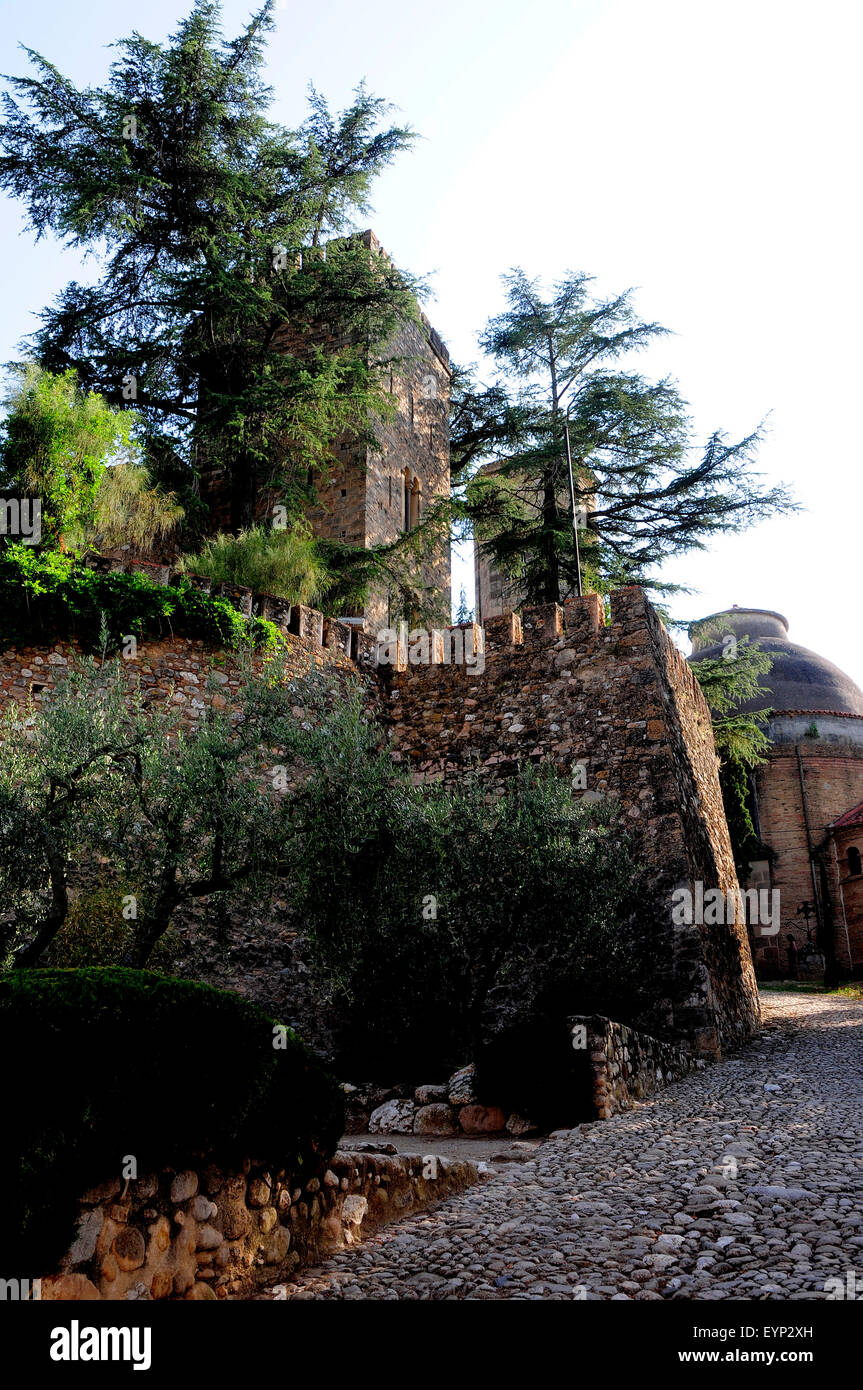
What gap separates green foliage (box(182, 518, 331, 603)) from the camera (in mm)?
13656

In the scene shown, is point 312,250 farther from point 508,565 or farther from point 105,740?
point 105,740

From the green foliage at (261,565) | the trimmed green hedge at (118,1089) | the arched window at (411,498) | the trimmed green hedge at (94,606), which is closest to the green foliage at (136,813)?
the trimmed green hedge at (94,606)

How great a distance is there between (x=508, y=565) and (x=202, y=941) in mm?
11631

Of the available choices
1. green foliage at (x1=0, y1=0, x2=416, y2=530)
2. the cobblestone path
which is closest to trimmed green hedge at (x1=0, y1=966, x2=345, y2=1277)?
the cobblestone path

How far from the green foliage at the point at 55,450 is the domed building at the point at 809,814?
17.3m

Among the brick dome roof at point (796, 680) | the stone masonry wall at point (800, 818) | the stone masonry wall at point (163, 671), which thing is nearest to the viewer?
the stone masonry wall at point (163, 671)

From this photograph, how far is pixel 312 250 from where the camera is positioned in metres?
19.4

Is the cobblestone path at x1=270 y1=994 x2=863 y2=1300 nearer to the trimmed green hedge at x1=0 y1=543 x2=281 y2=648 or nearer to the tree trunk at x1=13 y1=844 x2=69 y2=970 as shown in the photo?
the tree trunk at x1=13 y1=844 x2=69 y2=970

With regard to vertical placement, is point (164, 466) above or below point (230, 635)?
above

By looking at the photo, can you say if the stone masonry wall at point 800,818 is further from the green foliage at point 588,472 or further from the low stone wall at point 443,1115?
the low stone wall at point 443,1115

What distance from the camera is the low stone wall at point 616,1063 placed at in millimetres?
7301

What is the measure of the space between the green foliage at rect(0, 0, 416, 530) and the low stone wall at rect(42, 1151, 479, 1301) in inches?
555

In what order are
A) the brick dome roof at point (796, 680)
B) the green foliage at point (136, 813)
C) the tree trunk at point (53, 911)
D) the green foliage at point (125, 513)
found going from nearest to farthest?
the tree trunk at point (53, 911)
the green foliage at point (136, 813)
the green foliage at point (125, 513)
the brick dome roof at point (796, 680)

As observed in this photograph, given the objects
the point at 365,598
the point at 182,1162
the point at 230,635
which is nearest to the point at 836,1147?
the point at 182,1162
